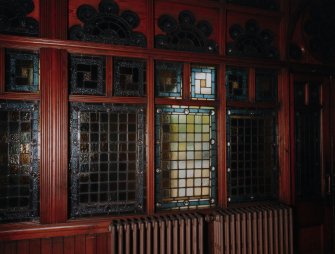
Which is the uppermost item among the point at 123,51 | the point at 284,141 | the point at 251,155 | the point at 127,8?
the point at 127,8

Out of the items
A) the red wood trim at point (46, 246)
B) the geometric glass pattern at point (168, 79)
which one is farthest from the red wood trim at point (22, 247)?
the geometric glass pattern at point (168, 79)

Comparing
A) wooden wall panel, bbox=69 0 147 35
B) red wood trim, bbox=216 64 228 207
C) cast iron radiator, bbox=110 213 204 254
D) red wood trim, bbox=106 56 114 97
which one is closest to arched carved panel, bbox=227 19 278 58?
red wood trim, bbox=216 64 228 207

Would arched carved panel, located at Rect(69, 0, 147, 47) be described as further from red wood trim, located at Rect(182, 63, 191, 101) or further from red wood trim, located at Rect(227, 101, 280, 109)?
red wood trim, located at Rect(227, 101, 280, 109)

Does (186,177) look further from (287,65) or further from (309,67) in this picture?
(309,67)

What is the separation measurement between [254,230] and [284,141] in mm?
1212

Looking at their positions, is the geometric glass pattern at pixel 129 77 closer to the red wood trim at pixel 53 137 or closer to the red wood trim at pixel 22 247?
the red wood trim at pixel 53 137

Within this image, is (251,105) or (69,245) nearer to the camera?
(69,245)

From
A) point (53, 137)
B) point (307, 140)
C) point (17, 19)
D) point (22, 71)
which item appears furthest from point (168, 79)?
point (307, 140)

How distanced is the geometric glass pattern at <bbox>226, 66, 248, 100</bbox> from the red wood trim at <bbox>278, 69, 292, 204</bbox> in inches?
21.1

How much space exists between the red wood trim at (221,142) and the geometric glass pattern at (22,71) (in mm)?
2048

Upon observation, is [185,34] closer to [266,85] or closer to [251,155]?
[266,85]

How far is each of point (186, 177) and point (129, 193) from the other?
0.69 meters

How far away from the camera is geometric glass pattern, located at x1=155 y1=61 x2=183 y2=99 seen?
3.12 m

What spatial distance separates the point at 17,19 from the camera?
269 cm
